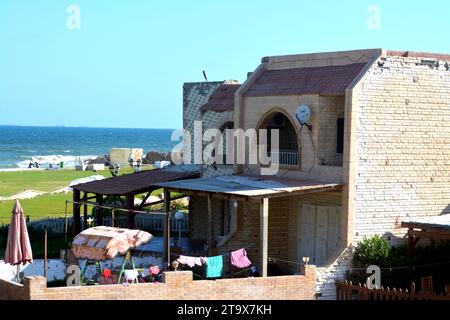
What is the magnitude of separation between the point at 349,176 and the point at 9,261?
9044 mm

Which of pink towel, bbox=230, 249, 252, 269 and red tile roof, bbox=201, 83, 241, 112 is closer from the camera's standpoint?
pink towel, bbox=230, 249, 252, 269

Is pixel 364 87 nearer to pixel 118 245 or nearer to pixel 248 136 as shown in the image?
pixel 248 136

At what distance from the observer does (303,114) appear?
2345cm

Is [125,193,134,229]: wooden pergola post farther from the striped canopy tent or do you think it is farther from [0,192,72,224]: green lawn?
[0,192,72,224]: green lawn

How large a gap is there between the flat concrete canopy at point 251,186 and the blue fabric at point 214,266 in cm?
175

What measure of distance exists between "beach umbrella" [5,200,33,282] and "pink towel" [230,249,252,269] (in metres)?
5.67

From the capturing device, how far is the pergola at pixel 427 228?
21578mm

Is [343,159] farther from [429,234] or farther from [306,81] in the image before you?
[429,234]

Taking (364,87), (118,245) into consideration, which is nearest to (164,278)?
(118,245)

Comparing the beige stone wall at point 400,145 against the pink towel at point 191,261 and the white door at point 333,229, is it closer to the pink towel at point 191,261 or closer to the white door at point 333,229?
the white door at point 333,229

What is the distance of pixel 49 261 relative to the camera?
85.4 ft

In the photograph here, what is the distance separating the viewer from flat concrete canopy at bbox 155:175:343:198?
2211 centimetres

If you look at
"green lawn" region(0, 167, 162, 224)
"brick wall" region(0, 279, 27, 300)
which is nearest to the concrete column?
"brick wall" region(0, 279, 27, 300)
